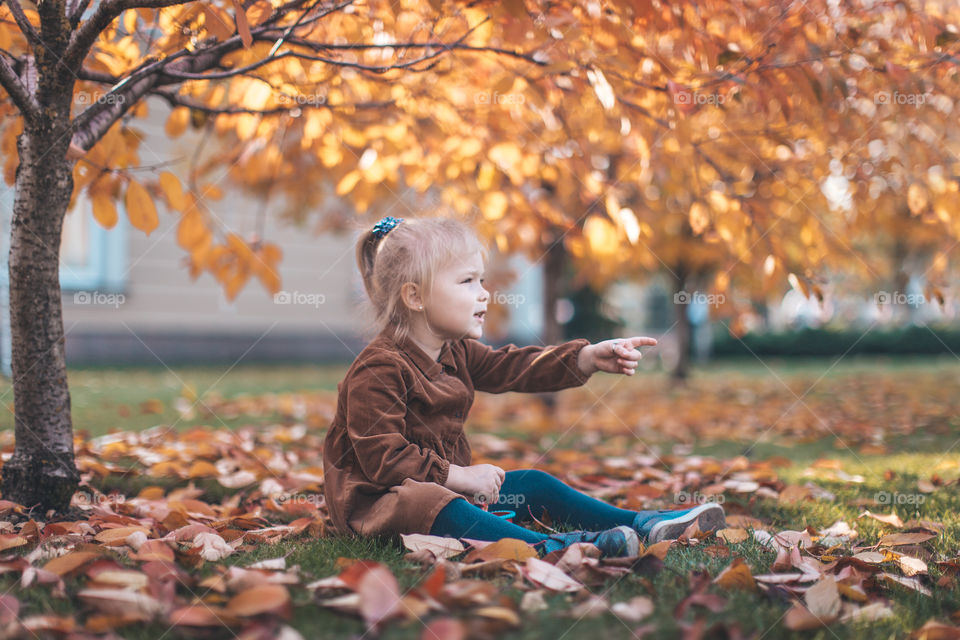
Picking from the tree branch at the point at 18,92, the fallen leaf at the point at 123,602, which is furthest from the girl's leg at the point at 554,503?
the tree branch at the point at 18,92

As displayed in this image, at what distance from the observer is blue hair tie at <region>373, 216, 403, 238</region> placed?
229cm

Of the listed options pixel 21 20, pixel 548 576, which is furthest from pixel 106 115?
pixel 548 576

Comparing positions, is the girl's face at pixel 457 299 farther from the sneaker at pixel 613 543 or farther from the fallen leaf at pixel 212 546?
the fallen leaf at pixel 212 546

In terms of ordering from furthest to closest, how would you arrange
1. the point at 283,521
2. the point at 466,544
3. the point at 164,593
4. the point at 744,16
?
the point at 744,16
the point at 283,521
the point at 466,544
the point at 164,593

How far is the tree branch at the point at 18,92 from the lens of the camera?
6.66 ft

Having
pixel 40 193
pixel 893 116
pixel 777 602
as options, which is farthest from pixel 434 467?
pixel 893 116

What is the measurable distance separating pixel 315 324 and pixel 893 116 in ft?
30.8

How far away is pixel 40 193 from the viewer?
2.25m

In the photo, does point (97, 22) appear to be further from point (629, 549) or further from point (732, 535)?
point (732, 535)

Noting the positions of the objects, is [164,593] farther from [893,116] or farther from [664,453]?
[893,116]

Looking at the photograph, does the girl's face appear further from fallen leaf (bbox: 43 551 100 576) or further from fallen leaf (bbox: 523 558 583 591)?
fallen leaf (bbox: 43 551 100 576)

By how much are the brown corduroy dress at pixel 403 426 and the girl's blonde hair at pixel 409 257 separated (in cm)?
7

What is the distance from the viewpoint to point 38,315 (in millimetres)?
2258

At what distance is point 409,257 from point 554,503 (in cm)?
86
